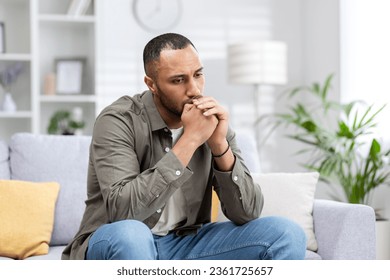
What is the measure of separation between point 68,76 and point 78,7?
509mm

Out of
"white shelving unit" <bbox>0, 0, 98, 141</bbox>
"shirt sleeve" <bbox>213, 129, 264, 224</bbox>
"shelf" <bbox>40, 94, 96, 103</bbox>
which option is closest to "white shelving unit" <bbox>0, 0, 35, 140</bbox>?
"white shelving unit" <bbox>0, 0, 98, 141</bbox>

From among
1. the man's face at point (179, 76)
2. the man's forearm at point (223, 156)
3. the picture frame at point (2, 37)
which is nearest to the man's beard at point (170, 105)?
the man's face at point (179, 76)

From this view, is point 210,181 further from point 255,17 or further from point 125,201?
point 255,17

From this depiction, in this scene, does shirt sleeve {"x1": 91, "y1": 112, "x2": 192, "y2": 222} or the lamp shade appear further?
the lamp shade

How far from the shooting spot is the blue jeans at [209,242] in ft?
5.46

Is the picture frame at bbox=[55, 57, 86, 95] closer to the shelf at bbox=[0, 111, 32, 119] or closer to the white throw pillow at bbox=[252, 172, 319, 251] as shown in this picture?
the shelf at bbox=[0, 111, 32, 119]

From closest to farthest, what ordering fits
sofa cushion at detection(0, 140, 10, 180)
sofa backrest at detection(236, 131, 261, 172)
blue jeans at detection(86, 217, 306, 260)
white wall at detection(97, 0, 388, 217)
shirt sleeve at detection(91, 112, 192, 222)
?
blue jeans at detection(86, 217, 306, 260) → shirt sleeve at detection(91, 112, 192, 222) → sofa cushion at detection(0, 140, 10, 180) → sofa backrest at detection(236, 131, 261, 172) → white wall at detection(97, 0, 388, 217)

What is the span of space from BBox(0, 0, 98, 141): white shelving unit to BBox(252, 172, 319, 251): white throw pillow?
2245 mm

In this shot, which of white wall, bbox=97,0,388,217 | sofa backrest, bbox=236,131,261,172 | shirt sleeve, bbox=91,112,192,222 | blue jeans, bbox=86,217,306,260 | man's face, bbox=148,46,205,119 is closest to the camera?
blue jeans, bbox=86,217,306,260

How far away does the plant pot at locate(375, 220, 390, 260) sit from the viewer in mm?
3601

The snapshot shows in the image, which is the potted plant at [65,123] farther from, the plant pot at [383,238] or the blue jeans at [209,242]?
the blue jeans at [209,242]

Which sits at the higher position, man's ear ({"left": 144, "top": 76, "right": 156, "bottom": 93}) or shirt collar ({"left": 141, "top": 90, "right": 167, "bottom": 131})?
man's ear ({"left": 144, "top": 76, "right": 156, "bottom": 93})

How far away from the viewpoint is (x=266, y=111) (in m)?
5.28

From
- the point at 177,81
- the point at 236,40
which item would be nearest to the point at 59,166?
the point at 177,81
